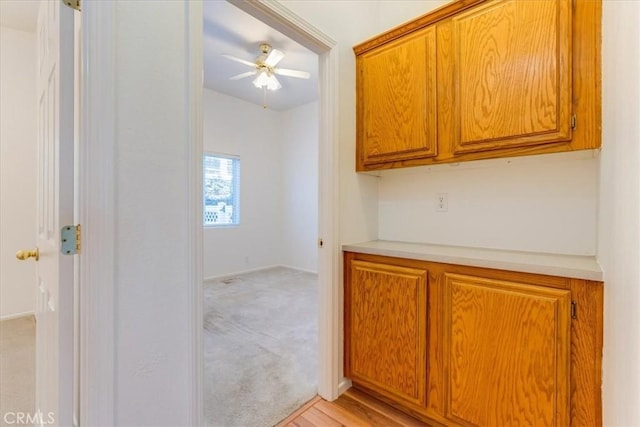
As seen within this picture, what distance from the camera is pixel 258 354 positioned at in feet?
7.22

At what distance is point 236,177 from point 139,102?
4.19m

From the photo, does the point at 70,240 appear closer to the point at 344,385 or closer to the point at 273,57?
the point at 344,385

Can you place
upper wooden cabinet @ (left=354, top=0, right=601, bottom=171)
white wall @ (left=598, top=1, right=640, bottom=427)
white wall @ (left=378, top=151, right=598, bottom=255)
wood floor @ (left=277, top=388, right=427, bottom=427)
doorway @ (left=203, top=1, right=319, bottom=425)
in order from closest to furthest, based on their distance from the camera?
white wall @ (left=598, top=1, right=640, bottom=427), upper wooden cabinet @ (left=354, top=0, right=601, bottom=171), white wall @ (left=378, top=151, right=598, bottom=255), wood floor @ (left=277, top=388, right=427, bottom=427), doorway @ (left=203, top=1, right=319, bottom=425)

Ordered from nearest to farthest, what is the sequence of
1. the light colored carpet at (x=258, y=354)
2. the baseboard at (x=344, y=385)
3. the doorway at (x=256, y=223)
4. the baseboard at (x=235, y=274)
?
the light colored carpet at (x=258, y=354)
the baseboard at (x=344, y=385)
the doorway at (x=256, y=223)
the baseboard at (x=235, y=274)

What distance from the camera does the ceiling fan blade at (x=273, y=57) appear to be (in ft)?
9.68

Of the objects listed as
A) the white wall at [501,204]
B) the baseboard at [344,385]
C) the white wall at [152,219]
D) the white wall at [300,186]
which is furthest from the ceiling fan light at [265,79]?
the baseboard at [344,385]

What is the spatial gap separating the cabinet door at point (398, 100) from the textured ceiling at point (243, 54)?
4.27 ft

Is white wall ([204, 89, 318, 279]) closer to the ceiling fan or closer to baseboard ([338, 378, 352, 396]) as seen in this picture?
the ceiling fan

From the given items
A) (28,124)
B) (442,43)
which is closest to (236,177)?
(28,124)

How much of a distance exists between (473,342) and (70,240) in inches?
63.2

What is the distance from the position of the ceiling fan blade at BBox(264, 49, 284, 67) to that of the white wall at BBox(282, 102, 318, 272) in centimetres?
187

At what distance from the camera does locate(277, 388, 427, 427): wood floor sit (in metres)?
1.50

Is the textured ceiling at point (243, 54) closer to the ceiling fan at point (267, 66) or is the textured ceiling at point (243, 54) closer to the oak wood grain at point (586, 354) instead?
the ceiling fan at point (267, 66)

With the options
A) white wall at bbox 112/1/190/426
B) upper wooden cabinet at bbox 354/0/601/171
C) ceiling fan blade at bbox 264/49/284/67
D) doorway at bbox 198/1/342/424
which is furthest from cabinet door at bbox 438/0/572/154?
→ ceiling fan blade at bbox 264/49/284/67
